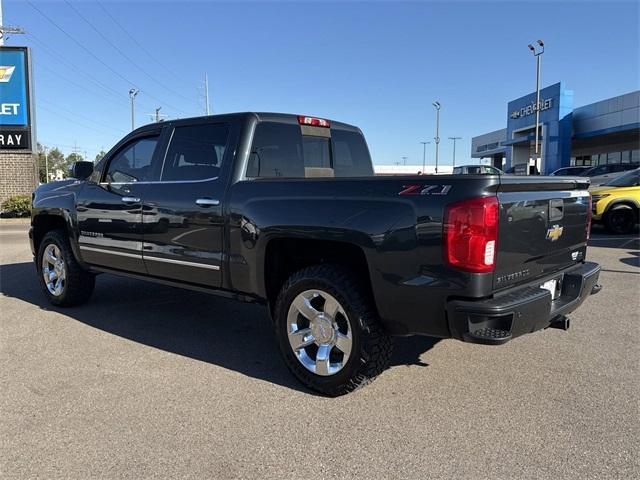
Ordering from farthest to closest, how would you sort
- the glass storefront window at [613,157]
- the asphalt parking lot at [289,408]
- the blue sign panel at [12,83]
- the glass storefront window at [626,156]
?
the glass storefront window at [613,157] < the glass storefront window at [626,156] < the blue sign panel at [12,83] < the asphalt parking lot at [289,408]

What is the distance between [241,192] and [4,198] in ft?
63.1

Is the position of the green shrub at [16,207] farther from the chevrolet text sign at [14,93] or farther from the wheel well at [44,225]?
the wheel well at [44,225]

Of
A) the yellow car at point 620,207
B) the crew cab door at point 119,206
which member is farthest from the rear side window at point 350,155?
the yellow car at point 620,207

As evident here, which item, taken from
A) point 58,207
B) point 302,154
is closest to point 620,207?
point 302,154

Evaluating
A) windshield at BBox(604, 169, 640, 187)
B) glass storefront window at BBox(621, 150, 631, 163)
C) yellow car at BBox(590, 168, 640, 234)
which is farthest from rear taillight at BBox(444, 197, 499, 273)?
glass storefront window at BBox(621, 150, 631, 163)

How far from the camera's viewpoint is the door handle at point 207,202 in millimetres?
4175

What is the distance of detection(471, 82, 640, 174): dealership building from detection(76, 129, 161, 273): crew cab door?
29007 millimetres

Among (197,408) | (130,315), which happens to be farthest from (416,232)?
(130,315)

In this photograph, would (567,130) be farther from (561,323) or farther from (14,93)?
(561,323)

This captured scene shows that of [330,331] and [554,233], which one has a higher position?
[554,233]

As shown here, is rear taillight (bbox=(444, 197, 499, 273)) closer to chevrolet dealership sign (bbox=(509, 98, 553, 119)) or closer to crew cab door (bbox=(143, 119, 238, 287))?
A: crew cab door (bbox=(143, 119, 238, 287))

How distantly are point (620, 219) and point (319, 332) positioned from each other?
12092 millimetres

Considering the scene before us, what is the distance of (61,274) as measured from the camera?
19.5 ft

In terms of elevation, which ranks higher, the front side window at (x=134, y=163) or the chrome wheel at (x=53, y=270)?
the front side window at (x=134, y=163)
